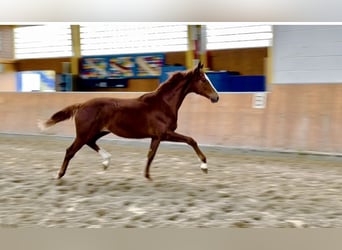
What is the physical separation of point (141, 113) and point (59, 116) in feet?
1.52

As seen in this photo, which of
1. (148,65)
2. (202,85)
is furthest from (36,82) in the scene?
(202,85)

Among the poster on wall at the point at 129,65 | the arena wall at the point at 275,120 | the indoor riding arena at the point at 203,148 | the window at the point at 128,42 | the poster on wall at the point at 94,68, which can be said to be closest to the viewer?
the indoor riding arena at the point at 203,148

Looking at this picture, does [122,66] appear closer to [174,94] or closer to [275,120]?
[275,120]

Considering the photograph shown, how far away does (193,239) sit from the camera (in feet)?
2.51

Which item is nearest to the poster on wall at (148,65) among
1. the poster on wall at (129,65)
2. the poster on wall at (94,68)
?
the poster on wall at (129,65)

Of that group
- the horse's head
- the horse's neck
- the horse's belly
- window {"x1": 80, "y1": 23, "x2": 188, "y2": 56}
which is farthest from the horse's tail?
window {"x1": 80, "y1": 23, "x2": 188, "y2": 56}

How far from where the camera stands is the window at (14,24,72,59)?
6974mm

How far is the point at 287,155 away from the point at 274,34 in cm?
125

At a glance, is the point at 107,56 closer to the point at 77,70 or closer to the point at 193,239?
the point at 77,70

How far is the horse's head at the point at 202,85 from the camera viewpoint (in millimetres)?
2461

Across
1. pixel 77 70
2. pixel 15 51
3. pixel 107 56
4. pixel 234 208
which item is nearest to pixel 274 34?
pixel 234 208

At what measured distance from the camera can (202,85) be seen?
8.10 feet

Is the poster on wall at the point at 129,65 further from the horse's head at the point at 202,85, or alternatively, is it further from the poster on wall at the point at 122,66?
the horse's head at the point at 202,85

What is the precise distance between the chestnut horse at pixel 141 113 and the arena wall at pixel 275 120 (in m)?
1.77
